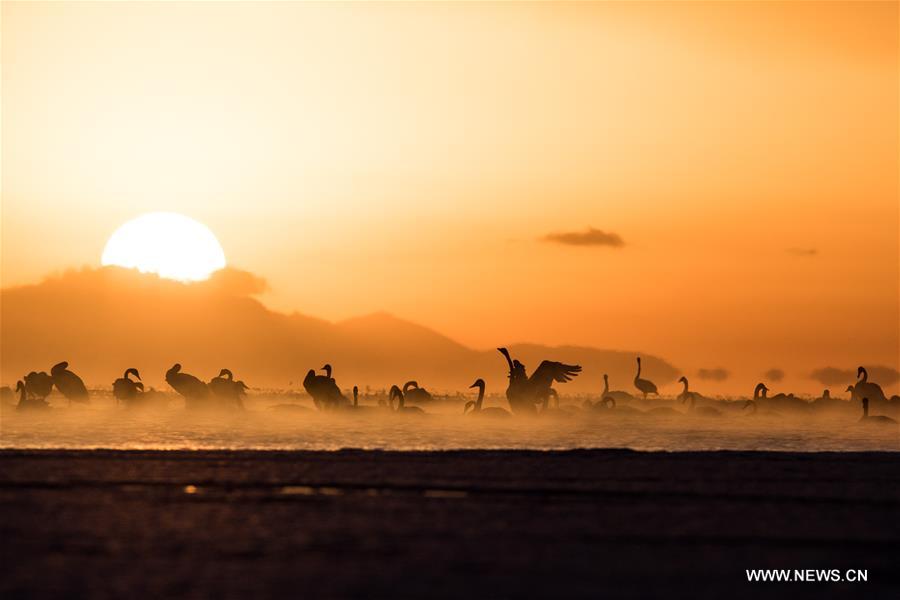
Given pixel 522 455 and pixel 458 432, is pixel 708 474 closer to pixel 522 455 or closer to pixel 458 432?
pixel 522 455

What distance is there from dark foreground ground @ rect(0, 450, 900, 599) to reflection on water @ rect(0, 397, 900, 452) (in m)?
8.03

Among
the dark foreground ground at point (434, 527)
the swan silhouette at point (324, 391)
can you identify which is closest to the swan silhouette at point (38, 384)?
the swan silhouette at point (324, 391)

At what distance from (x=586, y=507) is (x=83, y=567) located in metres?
9.08

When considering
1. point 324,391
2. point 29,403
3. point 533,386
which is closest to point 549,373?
point 533,386

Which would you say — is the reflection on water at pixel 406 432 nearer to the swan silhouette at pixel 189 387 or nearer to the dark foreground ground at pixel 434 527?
the swan silhouette at pixel 189 387

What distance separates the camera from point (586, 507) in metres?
22.1

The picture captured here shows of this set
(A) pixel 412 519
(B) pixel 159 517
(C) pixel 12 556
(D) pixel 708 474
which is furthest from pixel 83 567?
(D) pixel 708 474

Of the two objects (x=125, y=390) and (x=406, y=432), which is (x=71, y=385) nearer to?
(x=125, y=390)

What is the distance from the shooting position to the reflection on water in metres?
39.1

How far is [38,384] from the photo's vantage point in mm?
63312

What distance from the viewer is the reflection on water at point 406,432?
39.1 m

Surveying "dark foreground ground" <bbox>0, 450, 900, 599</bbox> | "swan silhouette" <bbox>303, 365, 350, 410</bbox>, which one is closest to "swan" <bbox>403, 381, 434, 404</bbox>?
"swan silhouette" <bbox>303, 365, 350, 410</bbox>

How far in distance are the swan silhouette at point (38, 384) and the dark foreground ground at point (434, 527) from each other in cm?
3338

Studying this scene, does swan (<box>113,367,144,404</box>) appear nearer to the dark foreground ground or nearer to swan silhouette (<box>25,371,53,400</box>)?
swan silhouette (<box>25,371,53,400</box>)
